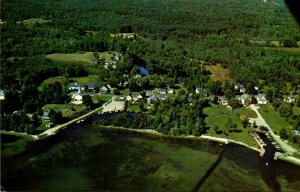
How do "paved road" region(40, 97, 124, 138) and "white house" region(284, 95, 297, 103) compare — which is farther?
"white house" region(284, 95, 297, 103)

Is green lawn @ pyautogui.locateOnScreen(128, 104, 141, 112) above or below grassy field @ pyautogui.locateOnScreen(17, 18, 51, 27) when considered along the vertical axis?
below

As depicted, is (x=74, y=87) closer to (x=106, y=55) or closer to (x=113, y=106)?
(x=113, y=106)

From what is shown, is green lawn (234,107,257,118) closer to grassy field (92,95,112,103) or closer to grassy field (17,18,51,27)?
grassy field (92,95,112,103)

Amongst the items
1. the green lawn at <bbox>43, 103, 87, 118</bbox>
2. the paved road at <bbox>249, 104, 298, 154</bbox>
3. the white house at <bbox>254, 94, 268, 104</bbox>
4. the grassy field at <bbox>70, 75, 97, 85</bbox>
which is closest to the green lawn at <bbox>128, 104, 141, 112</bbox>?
the green lawn at <bbox>43, 103, 87, 118</bbox>

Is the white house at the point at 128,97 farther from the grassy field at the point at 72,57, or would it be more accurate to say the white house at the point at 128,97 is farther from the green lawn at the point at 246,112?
the grassy field at the point at 72,57

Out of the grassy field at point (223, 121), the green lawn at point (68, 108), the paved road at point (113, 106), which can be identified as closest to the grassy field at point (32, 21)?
the paved road at point (113, 106)

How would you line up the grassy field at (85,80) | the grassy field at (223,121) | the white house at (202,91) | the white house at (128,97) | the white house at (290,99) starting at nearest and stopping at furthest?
the grassy field at (223,121) < the white house at (128,97) < the white house at (290,99) < the white house at (202,91) < the grassy field at (85,80)

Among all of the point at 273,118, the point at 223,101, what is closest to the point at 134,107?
the point at 223,101
